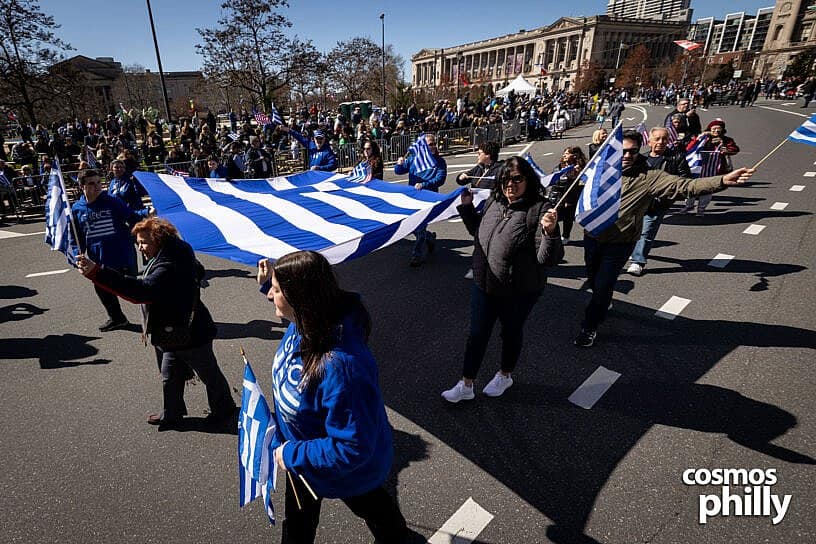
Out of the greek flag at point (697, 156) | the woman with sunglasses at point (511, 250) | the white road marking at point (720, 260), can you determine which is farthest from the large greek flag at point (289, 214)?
the greek flag at point (697, 156)

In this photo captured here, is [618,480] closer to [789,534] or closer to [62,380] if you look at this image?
[789,534]

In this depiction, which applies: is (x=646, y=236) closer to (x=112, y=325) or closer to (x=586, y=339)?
(x=586, y=339)

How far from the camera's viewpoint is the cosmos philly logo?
8.09 feet

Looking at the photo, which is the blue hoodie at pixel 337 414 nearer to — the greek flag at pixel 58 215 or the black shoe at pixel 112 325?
the greek flag at pixel 58 215

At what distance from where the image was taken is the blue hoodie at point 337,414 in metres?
1.45

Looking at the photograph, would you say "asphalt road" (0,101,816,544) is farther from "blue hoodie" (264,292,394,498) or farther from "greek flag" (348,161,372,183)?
"greek flag" (348,161,372,183)

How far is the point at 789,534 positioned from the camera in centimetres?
231

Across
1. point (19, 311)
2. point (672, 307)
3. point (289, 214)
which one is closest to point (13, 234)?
point (19, 311)

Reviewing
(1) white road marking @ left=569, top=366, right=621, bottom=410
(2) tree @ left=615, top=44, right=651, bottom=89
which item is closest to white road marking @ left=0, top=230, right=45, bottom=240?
(1) white road marking @ left=569, top=366, right=621, bottom=410

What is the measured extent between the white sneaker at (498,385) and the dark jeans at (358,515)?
157 centimetres

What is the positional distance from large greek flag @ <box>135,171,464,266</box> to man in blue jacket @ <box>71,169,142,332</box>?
1.27ft

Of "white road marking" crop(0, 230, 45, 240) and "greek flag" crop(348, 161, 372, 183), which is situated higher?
"greek flag" crop(348, 161, 372, 183)

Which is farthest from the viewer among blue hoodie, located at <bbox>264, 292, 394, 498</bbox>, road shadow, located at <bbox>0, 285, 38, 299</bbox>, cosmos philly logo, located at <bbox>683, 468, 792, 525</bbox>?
road shadow, located at <bbox>0, 285, 38, 299</bbox>

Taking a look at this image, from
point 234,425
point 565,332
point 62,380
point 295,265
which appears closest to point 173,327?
point 234,425
